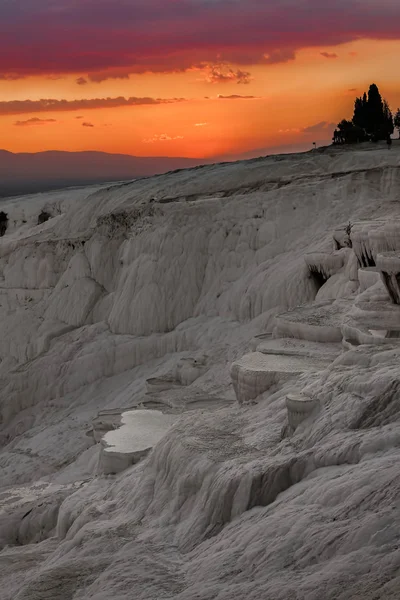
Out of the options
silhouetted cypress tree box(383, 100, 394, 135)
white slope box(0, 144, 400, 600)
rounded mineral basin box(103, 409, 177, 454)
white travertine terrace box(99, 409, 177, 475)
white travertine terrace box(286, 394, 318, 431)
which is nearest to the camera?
white slope box(0, 144, 400, 600)

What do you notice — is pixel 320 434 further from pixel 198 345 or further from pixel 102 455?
pixel 198 345

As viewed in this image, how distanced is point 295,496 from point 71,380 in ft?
68.7

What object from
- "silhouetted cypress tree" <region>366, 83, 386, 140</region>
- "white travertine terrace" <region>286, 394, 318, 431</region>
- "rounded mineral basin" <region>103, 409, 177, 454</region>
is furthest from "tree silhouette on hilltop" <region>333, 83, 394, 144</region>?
"white travertine terrace" <region>286, 394, 318, 431</region>

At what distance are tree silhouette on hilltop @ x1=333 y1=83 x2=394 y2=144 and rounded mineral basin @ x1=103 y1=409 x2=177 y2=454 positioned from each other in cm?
3414

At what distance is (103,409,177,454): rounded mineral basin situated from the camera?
59.3 ft

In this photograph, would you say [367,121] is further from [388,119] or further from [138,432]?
[138,432]

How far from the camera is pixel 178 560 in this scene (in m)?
12.3

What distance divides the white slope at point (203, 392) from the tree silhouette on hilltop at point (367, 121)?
10728 millimetres

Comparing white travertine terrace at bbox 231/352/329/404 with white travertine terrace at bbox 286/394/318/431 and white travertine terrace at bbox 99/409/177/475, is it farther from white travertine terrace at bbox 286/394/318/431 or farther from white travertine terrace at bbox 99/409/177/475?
white travertine terrace at bbox 286/394/318/431

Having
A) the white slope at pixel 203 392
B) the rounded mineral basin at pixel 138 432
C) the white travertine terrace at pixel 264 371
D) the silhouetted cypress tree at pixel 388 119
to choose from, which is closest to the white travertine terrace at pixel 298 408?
the white slope at pixel 203 392

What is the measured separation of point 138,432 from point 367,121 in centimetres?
3813

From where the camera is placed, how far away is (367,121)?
54.4 m

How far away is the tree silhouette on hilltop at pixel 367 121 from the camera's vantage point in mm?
53375

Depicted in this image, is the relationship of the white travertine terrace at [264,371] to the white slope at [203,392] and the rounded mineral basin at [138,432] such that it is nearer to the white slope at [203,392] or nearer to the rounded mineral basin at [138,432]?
the white slope at [203,392]
